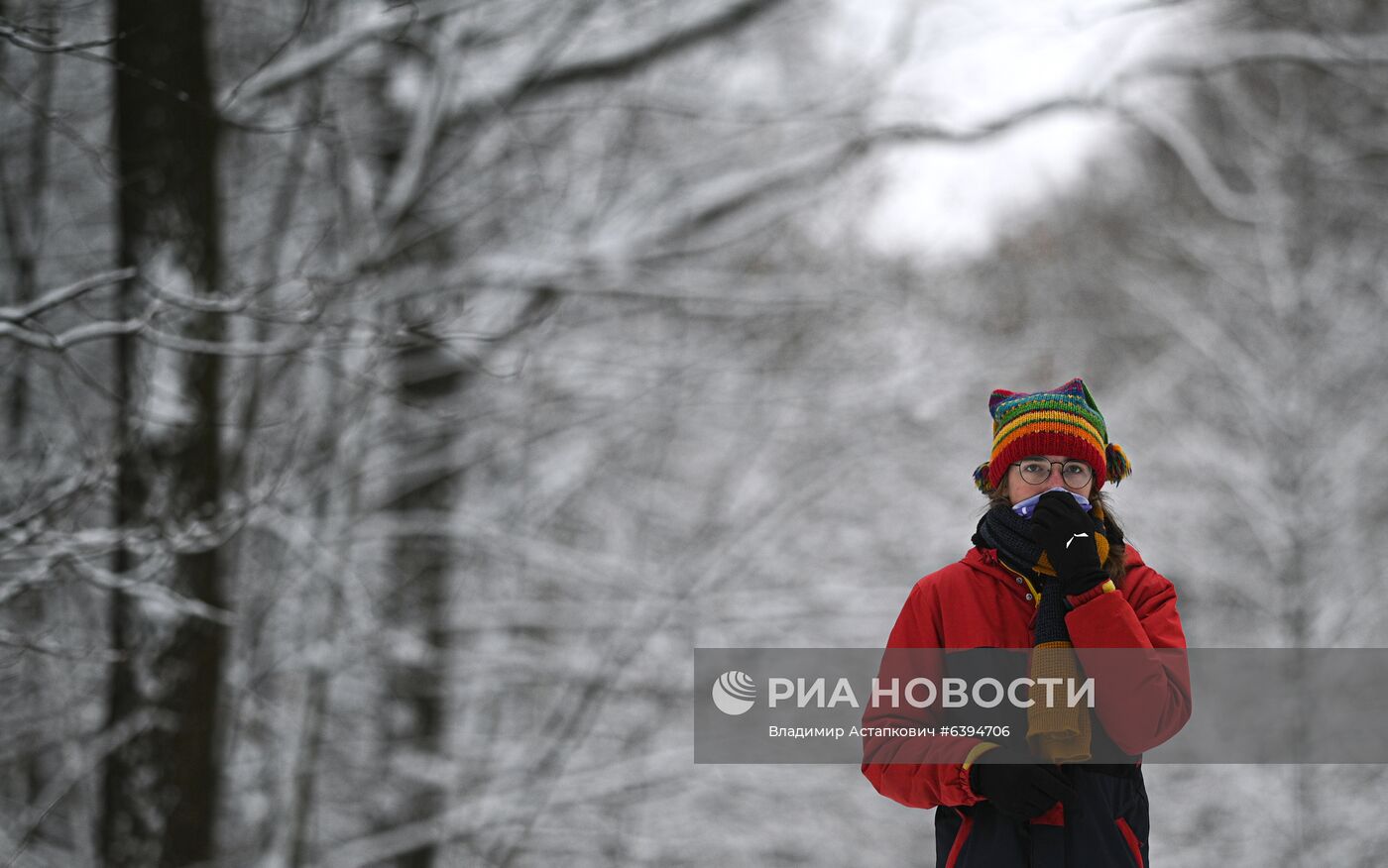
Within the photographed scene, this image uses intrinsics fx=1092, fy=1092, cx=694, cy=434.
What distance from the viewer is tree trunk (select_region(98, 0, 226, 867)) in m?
3.80

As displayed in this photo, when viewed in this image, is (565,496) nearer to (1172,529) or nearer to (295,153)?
(295,153)

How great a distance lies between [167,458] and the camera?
3844 mm

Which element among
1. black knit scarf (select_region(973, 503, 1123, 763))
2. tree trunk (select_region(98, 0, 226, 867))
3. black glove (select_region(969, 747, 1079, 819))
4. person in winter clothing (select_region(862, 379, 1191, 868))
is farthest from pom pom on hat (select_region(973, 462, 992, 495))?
tree trunk (select_region(98, 0, 226, 867))

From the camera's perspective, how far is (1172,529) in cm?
785

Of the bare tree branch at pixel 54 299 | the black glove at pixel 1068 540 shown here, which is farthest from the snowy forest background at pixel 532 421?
the black glove at pixel 1068 540

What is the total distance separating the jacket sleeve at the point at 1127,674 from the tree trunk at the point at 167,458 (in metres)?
3.12

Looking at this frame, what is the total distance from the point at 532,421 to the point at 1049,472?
14.2ft

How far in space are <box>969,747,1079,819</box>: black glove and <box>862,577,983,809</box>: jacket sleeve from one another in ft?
0.07

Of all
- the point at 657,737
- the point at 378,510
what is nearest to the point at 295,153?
the point at 378,510

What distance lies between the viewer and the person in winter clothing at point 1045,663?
1.44 metres

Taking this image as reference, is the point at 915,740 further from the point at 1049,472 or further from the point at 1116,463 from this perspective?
the point at 1116,463

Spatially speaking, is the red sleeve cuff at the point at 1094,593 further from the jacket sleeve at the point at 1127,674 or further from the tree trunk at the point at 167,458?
the tree trunk at the point at 167,458

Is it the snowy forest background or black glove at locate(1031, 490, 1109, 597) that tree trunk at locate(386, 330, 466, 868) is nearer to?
the snowy forest background

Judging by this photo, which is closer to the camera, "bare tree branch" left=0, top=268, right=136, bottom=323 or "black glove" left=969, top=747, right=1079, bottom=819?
"black glove" left=969, top=747, right=1079, bottom=819
